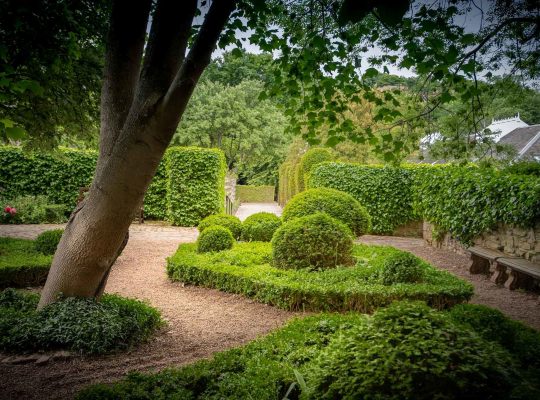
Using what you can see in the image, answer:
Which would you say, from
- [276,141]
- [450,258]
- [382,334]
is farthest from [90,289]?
[276,141]

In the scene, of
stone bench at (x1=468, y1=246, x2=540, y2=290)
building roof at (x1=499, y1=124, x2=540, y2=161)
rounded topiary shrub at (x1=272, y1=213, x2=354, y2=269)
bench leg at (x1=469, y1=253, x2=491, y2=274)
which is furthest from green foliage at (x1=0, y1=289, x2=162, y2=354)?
building roof at (x1=499, y1=124, x2=540, y2=161)

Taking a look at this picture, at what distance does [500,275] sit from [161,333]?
21.5 feet

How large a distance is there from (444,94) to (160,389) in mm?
4080

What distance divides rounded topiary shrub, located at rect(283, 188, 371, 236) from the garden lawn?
5.65 ft

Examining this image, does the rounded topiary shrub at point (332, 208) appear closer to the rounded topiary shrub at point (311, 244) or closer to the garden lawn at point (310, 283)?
the garden lawn at point (310, 283)

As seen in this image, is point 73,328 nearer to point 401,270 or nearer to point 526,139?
point 401,270

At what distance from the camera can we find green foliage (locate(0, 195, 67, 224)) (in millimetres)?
13672

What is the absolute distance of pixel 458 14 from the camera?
421cm

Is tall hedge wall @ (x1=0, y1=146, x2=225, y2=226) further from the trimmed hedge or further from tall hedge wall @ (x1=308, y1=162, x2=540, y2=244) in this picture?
the trimmed hedge

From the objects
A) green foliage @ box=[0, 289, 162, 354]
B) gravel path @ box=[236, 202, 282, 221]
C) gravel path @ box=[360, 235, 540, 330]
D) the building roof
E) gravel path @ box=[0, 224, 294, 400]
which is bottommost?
gravel path @ box=[236, 202, 282, 221]

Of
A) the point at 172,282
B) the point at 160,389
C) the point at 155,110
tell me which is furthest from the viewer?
the point at 172,282

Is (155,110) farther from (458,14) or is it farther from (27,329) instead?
(458,14)

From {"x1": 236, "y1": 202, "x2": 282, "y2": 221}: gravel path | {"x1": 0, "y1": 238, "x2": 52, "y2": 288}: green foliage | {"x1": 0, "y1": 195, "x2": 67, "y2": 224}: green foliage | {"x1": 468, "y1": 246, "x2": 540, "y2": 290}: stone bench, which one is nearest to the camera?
{"x1": 0, "y1": 238, "x2": 52, "y2": 288}: green foliage

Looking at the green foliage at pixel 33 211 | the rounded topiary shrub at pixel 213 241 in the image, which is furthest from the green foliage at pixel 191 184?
the rounded topiary shrub at pixel 213 241
